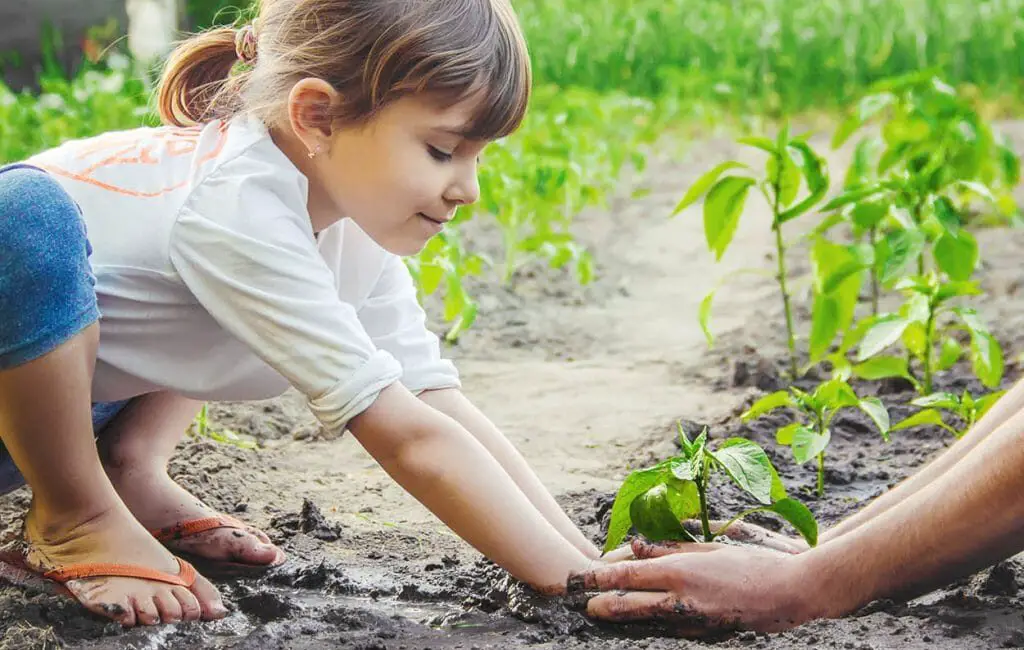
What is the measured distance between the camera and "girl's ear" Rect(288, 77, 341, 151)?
6.01ft

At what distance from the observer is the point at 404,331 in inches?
84.2

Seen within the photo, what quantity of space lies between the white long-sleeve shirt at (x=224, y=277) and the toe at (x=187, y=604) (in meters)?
0.31

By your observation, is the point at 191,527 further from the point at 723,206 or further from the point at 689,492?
the point at 723,206

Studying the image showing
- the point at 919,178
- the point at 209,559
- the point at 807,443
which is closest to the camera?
the point at 209,559

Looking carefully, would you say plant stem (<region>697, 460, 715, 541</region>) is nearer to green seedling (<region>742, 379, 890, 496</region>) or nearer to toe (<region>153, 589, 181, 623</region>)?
green seedling (<region>742, 379, 890, 496</region>)

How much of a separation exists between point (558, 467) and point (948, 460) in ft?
3.02

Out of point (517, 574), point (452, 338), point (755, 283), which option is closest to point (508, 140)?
point (755, 283)

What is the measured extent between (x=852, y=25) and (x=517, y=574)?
582 centimetres

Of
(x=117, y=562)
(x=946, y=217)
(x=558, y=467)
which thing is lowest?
(x=558, y=467)

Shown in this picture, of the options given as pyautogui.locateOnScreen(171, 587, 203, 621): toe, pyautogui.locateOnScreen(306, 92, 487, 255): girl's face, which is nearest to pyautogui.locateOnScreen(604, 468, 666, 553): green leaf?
pyautogui.locateOnScreen(306, 92, 487, 255): girl's face

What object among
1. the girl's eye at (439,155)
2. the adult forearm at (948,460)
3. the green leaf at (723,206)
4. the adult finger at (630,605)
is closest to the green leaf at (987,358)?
the green leaf at (723,206)

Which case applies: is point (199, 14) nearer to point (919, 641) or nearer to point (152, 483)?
point (152, 483)

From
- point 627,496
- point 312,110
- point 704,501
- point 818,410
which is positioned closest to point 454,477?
point 627,496

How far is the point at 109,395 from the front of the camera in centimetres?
198
